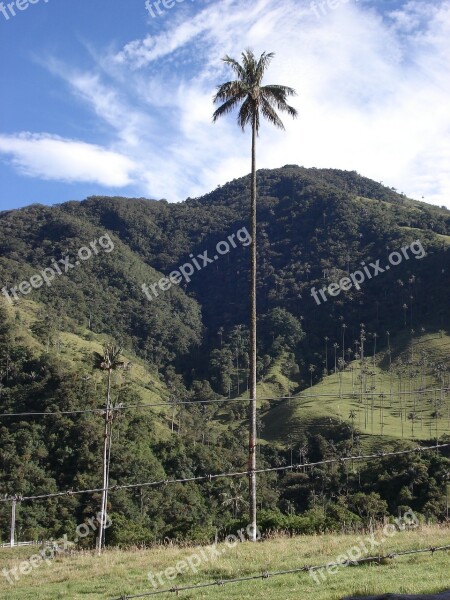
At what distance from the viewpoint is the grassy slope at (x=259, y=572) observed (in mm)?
8789

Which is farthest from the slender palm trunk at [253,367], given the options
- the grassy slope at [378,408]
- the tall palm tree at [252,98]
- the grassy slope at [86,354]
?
the grassy slope at [378,408]

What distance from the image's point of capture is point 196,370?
159 m

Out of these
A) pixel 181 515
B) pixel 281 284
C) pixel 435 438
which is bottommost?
pixel 181 515

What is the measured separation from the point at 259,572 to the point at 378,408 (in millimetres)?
113469

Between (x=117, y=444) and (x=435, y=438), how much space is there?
49.9 meters

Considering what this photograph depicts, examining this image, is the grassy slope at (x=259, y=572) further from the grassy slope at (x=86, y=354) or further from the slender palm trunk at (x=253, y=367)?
the grassy slope at (x=86, y=354)

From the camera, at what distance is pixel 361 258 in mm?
184750

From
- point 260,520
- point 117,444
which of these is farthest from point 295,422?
point 260,520

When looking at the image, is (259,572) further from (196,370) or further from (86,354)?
(196,370)

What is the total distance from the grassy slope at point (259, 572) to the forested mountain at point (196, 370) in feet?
17.9

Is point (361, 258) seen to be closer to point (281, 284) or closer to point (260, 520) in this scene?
point (281, 284)

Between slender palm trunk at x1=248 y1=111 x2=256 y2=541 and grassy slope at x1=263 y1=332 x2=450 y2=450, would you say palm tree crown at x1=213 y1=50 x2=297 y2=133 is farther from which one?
grassy slope at x1=263 y1=332 x2=450 y2=450

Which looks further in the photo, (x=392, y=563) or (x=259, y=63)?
(x=259, y=63)

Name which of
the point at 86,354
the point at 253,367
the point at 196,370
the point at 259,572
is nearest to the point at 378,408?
the point at 196,370
